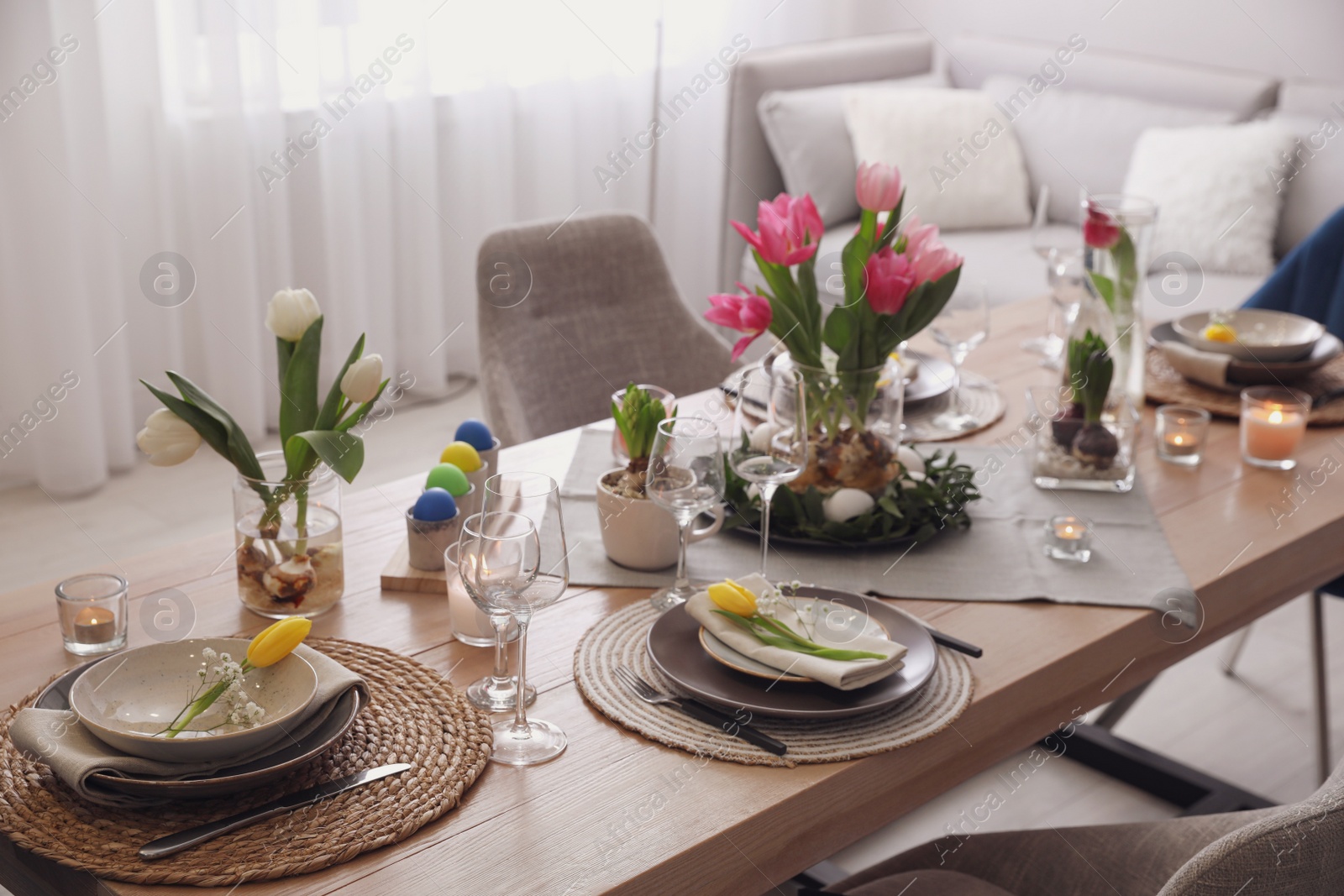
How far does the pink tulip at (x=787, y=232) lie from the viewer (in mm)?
1440

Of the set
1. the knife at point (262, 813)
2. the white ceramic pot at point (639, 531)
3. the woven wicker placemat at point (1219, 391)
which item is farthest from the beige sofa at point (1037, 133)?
the knife at point (262, 813)

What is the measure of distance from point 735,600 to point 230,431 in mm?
491

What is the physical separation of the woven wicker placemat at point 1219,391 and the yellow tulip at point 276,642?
1.37 metres

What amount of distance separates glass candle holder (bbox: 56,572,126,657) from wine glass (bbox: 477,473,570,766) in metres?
0.37

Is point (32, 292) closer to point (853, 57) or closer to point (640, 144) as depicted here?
point (640, 144)

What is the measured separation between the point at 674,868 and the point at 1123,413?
958mm

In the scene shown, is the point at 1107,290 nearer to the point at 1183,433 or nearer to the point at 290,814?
the point at 1183,433

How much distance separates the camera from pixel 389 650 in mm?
1174

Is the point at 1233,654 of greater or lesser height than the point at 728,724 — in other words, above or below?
below

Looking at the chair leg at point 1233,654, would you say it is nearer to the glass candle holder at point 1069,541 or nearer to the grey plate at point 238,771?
the glass candle holder at point 1069,541

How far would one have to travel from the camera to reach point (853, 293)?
147 cm

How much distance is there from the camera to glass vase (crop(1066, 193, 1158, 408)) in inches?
69.3

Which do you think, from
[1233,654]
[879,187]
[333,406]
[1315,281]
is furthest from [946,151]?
[333,406]

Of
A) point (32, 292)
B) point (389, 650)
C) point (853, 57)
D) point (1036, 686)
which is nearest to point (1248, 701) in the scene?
point (1036, 686)
